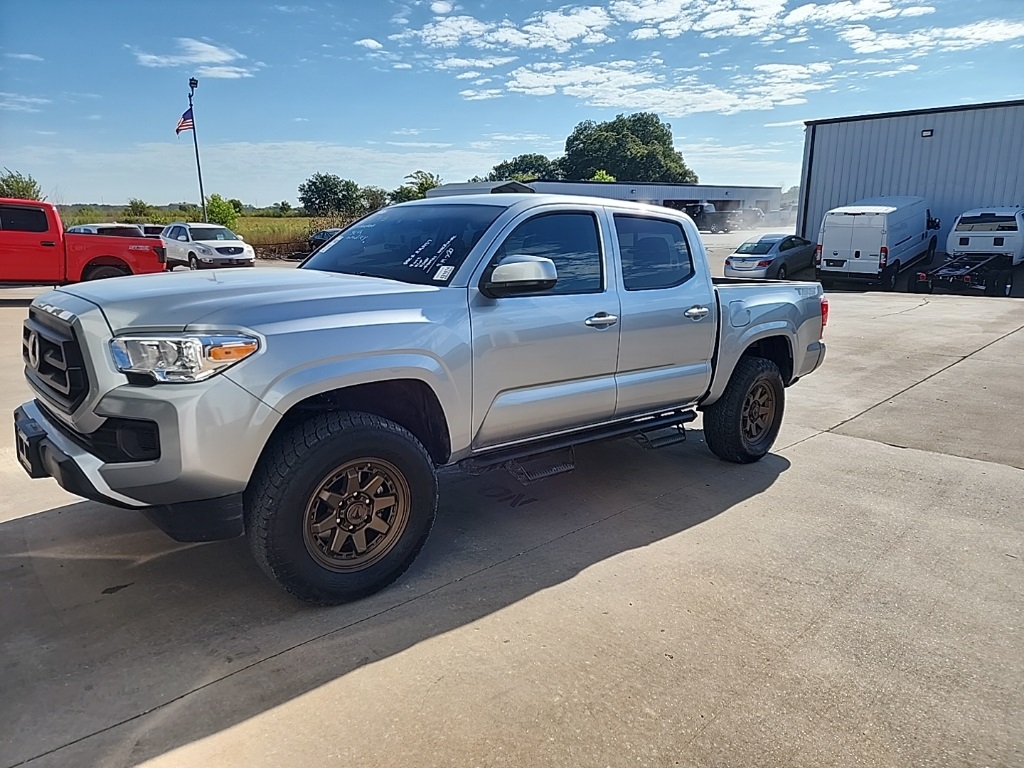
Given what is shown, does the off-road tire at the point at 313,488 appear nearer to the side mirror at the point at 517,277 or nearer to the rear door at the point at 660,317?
the side mirror at the point at 517,277

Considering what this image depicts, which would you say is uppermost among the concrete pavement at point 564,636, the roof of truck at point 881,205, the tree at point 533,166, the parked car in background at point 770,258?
the tree at point 533,166

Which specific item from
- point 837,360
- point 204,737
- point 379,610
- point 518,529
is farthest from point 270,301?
point 837,360

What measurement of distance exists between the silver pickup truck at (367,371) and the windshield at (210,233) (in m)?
21.9

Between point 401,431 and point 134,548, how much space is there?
168 cm

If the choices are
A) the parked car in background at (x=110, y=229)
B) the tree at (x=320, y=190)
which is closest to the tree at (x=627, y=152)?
the tree at (x=320, y=190)

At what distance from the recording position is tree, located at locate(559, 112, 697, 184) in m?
95.7

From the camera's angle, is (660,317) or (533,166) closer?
(660,317)

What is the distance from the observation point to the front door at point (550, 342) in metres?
3.65

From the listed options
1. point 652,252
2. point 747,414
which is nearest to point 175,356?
point 652,252

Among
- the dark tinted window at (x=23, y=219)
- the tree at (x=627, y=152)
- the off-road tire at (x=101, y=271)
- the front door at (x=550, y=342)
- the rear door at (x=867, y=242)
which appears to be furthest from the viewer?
the tree at (x=627, y=152)

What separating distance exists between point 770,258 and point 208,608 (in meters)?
21.0

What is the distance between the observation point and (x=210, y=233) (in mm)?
24422

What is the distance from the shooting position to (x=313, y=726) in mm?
2484

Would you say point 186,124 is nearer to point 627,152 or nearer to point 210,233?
point 210,233
